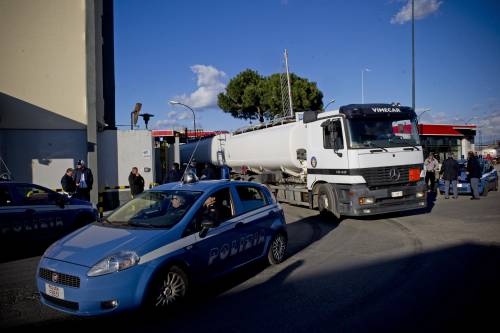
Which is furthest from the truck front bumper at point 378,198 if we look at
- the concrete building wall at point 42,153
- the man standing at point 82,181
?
the concrete building wall at point 42,153

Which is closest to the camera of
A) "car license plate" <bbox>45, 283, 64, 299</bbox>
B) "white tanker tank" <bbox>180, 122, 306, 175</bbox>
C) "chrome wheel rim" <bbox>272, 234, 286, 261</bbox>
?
"car license plate" <bbox>45, 283, 64, 299</bbox>

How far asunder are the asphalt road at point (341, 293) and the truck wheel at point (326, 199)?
2.21 meters

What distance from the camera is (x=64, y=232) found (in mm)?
8547

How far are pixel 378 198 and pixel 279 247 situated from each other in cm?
440

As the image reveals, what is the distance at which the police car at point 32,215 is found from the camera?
7.62 meters

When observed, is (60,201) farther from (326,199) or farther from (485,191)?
(485,191)

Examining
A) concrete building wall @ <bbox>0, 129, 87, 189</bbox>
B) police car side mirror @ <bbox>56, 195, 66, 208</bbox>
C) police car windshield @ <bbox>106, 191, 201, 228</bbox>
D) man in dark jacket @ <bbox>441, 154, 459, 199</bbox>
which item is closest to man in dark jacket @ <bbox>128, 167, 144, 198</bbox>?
concrete building wall @ <bbox>0, 129, 87, 189</bbox>

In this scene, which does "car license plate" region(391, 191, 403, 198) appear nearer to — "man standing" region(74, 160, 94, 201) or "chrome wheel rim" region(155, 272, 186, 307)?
"chrome wheel rim" region(155, 272, 186, 307)

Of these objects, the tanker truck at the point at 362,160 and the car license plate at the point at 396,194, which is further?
the car license plate at the point at 396,194

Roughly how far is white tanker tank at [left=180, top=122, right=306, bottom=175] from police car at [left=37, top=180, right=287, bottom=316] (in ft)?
23.1

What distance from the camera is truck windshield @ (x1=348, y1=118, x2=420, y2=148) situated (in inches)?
409

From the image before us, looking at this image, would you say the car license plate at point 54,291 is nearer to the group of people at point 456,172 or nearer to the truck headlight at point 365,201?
the truck headlight at point 365,201

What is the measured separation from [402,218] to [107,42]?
2083 centimetres

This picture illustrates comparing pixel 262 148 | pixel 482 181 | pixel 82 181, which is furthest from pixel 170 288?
pixel 482 181
